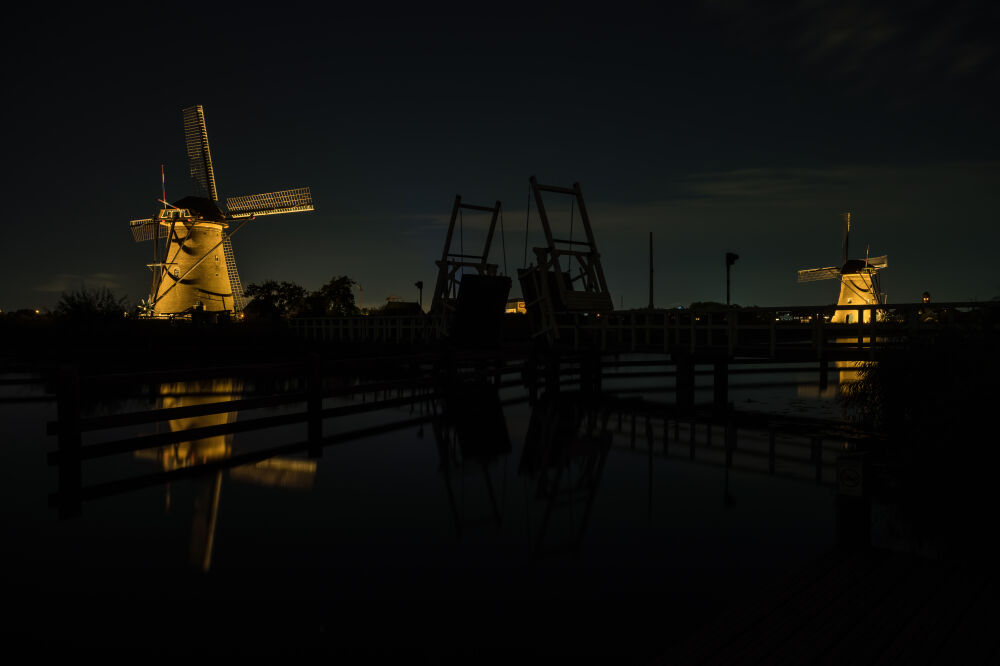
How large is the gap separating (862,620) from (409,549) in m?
4.47

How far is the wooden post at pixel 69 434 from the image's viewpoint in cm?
933

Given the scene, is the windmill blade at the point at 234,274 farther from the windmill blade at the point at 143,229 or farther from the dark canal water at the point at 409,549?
the dark canal water at the point at 409,549

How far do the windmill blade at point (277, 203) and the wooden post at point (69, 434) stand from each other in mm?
42545

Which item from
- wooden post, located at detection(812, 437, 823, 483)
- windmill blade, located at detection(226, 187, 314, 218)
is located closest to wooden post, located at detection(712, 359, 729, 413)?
wooden post, located at detection(812, 437, 823, 483)

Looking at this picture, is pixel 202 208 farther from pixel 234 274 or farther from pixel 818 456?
pixel 818 456

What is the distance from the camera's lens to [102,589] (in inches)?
238

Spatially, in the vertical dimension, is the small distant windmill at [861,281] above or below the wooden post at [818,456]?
above

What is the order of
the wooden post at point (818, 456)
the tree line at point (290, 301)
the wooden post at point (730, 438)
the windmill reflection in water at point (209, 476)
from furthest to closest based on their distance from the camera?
the tree line at point (290, 301)
the wooden post at point (730, 438)
the wooden post at point (818, 456)
the windmill reflection in water at point (209, 476)

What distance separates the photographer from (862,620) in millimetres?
4672

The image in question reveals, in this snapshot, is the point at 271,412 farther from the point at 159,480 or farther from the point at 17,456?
the point at 159,480

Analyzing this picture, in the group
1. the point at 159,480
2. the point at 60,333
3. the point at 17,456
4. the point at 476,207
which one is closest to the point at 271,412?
the point at 17,456

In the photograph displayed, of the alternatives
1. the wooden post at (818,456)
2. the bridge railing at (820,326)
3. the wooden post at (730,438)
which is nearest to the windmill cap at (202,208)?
the bridge railing at (820,326)

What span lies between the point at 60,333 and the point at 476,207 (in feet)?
72.3

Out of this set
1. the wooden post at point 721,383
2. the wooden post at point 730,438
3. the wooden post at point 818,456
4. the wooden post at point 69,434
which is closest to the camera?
the wooden post at point 69,434
